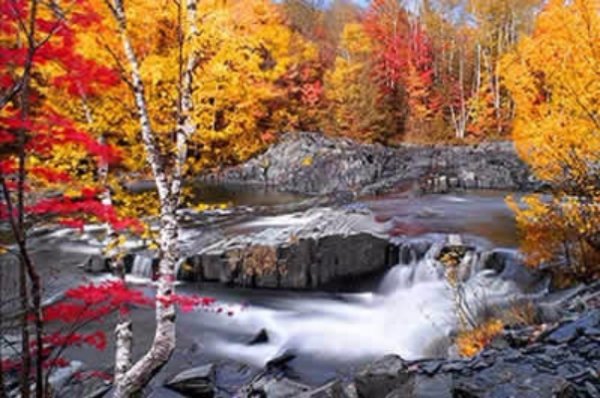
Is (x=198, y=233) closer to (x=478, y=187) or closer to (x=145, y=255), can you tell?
(x=145, y=255)

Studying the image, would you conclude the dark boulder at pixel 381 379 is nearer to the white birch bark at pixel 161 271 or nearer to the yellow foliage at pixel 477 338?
the yellow foliage at pixel 477 338

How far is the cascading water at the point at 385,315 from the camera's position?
930 centimetres

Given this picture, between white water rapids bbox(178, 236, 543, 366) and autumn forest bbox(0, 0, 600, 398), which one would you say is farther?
white water rapids bbox(178, 236, 543, 366)

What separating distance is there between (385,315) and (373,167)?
15894mm

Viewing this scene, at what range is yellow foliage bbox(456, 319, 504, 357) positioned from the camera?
7.20 m

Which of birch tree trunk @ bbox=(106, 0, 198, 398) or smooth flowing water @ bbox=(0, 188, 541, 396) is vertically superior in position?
birch tree trunk @ bbox=(106, 0, 198, 398)

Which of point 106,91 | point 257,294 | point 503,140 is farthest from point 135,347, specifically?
point 503,140

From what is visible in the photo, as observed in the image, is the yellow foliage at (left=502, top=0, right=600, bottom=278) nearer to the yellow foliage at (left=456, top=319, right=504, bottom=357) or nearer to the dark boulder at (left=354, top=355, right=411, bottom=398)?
the yellow foliage at (left=456, top=319, right=504, bottom=357)

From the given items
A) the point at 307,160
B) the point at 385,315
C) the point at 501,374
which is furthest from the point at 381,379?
the point at 307,160

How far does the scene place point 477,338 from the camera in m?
7.57

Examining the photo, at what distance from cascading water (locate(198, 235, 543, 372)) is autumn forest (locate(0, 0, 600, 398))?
0.16 ft

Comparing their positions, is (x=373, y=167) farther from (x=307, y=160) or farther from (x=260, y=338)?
(x=260, y=338)

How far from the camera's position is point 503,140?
28516 millimetres

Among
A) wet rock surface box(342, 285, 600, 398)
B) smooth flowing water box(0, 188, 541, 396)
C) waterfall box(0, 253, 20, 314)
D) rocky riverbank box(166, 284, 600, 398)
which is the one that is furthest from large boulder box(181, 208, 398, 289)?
wet rock surface box(342, 285, 600, 398)
